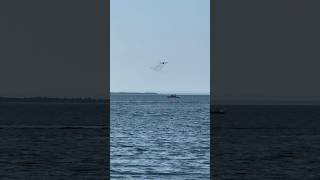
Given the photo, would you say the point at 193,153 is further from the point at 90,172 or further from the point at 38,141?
the point at 38,141

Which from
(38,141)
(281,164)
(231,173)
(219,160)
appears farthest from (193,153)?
(38,141)

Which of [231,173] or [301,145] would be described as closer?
[231,173]

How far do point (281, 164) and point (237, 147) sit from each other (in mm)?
23751

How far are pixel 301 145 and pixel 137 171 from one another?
141 ft

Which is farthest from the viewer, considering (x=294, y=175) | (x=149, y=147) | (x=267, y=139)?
(x=267, y=139)

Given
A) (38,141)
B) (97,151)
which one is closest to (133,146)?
(97,151)

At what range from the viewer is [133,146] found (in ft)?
299

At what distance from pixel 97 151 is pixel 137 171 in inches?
914

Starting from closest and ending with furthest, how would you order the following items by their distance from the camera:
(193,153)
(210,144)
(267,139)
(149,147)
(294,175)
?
(294,175) → (193,153) → (149,147) → (210,144) → (267,139)

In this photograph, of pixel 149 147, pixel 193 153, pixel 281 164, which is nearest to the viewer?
pixel 281 164

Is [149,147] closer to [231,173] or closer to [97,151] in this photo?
[97,151]

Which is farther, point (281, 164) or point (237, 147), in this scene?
point (237, 147)

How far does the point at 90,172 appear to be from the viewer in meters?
61.5

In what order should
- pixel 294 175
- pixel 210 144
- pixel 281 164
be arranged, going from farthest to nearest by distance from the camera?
1. pixel 210 144
2. pixel 281 164
3. pixel 294 175
